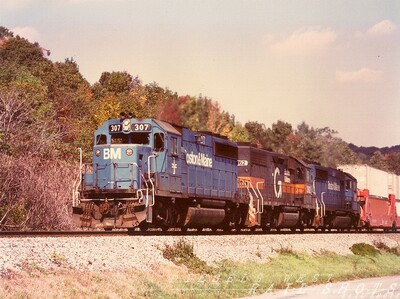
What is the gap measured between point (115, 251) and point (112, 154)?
6.37 metres

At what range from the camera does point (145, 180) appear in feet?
75.2

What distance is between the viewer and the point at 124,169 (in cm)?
2339

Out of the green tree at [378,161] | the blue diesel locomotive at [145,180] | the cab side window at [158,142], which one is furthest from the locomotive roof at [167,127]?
the green tree at [378,161]

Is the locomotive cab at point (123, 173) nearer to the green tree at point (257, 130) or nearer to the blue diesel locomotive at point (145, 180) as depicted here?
the blue diesel locomotive at point (145, 180)

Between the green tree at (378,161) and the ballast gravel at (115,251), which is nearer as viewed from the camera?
the ballast gravel at (115,251)

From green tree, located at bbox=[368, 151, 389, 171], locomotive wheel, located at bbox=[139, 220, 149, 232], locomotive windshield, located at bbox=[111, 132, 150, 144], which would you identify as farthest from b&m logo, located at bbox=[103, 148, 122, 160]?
green tree, located at bbox=[368, 151, 389, 171]

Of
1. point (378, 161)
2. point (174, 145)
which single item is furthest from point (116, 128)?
point (378, 161)

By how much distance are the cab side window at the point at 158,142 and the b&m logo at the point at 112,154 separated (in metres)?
1.29

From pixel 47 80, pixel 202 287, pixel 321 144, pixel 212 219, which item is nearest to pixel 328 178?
pixel 212 219

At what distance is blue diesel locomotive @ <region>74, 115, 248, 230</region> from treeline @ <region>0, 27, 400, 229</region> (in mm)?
7619

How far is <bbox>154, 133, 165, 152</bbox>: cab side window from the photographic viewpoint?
24048 mm

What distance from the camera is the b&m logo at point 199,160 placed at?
26141 millimetres

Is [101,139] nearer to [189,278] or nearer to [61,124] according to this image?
[189,278]

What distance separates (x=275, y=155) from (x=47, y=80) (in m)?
48.0
